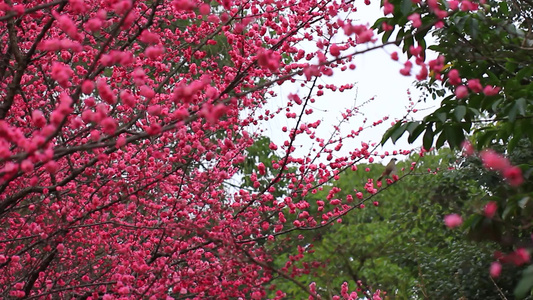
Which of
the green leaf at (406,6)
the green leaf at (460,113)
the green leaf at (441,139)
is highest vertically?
the green leaf at (406,6)

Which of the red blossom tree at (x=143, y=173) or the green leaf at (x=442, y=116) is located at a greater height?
the red blossom tree at (x=143, y=173)

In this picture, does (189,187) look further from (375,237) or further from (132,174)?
(375,237)

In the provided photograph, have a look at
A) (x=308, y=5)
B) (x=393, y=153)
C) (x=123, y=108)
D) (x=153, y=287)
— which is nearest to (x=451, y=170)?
(x=393, y=153)

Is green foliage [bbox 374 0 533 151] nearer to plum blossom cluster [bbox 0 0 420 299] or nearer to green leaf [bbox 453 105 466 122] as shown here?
green leaf [bbox 453 105 466 122]

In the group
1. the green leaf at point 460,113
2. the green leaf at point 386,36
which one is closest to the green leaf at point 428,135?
the green leaf at point 460,113

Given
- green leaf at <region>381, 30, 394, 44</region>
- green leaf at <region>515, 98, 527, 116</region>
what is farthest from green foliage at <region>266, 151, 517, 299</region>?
green leaf at <region>515, 98, 527, 116</region>

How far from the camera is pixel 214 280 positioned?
4535 millimetres

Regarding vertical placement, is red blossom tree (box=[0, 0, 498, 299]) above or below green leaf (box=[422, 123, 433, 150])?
above

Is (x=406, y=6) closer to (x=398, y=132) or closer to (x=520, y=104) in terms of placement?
(x=398, y=132)

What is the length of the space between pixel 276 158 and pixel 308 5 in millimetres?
6854

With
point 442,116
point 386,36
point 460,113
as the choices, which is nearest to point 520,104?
point 460,113

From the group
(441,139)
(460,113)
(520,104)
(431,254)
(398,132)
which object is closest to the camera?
(520,104)

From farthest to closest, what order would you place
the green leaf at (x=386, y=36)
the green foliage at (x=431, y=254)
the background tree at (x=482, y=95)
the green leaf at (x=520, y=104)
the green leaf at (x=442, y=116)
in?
the green foliage at (x=431, y=254)
the green leaf at (x=386, y=36)
the green leaf at (x=442, y=116)
the green leaf at (x=520, y=104)
the background tree at (x=482, y=95)

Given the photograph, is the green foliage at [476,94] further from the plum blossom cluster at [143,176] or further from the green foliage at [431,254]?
the green foliage at [431,254]
